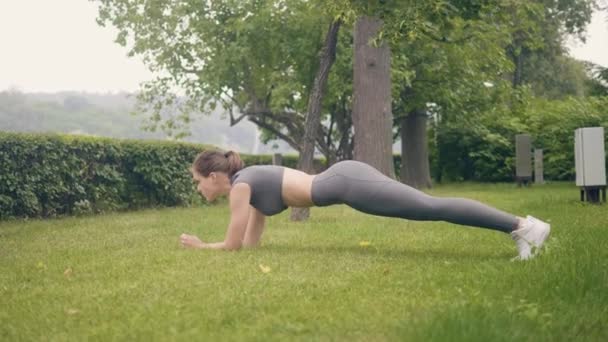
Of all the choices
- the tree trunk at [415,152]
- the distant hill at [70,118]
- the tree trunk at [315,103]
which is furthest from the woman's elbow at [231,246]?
the distant hill at [70,118]

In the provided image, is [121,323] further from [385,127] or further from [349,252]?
[385,127]

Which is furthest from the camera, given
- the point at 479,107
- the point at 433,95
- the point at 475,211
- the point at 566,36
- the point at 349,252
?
the point at 566,36

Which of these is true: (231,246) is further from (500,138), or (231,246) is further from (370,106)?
(500,138)

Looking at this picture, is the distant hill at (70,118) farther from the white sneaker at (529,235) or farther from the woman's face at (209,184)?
the white sneaker at (529,235)

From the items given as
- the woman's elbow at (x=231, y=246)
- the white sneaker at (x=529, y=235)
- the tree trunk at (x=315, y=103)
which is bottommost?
the woman's elbow at (x=231, y=246)

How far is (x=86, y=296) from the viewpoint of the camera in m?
4.15

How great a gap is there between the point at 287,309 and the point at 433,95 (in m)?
20.0

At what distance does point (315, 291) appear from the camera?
163 inches

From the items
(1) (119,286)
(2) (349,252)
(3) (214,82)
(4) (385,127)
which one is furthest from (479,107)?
(1) (119,286)

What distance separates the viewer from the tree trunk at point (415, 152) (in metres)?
23.8

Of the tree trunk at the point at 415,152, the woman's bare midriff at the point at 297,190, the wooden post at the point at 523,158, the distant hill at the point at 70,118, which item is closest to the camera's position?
the woman's bare midriff at the point at 297,190

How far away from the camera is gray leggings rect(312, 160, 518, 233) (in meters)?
5.23

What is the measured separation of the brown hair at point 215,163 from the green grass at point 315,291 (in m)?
0.76

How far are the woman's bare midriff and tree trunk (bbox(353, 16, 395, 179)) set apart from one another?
7.90m
